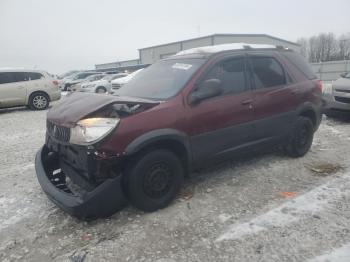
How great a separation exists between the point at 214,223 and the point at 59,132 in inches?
76.1

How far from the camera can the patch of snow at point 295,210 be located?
3.27 meters

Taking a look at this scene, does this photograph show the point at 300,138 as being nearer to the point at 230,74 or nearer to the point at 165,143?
the point at 230,74

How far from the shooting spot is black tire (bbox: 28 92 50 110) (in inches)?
506

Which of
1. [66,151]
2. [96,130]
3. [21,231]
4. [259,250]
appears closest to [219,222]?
[259,250]

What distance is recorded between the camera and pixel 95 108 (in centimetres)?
327

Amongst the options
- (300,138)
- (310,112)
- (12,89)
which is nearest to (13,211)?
(300,138)

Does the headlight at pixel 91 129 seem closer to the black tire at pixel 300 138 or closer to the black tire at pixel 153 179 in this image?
the black tire at pixel 153 179

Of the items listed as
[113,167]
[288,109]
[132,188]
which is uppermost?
[288,109]

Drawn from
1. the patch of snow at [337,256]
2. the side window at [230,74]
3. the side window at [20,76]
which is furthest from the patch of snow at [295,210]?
the side window at [20,76]

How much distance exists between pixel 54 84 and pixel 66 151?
1077 cm

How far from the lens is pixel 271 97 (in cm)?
466

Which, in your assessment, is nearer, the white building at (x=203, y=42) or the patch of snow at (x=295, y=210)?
the patch of snow at (x=295, y=210)

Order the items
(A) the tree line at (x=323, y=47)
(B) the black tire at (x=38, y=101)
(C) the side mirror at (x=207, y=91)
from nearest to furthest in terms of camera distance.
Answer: (C) the side mirror at (x=207, y=91) → (B) the black tire at (x=38, y=101) → (A) the tree line at (x=323, y=47)

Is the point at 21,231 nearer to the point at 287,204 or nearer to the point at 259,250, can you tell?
the point at 259,250
